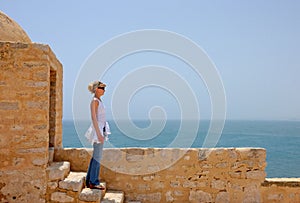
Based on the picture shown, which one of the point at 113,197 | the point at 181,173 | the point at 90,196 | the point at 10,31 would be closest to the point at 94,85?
the point at 90,196

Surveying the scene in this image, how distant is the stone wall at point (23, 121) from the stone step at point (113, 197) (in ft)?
2.86

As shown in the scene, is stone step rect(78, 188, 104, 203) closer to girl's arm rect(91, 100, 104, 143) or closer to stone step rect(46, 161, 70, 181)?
stone step rect(46, 161, 70, 181)

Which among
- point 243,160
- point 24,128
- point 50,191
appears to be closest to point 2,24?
point 24,128

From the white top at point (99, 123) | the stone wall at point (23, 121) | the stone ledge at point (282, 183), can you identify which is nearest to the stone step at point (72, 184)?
the stone wall at point (23, 121)

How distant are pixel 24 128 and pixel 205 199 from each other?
2.99 m

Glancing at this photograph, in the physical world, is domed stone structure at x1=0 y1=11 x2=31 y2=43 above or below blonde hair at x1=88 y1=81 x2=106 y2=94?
above

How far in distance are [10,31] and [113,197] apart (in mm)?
3351

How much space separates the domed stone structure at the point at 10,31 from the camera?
497 centimetres

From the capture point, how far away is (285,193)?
4855 millimetres

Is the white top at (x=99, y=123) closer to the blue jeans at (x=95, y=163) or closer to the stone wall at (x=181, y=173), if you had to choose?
the blue jeans at (x=95, y=163)

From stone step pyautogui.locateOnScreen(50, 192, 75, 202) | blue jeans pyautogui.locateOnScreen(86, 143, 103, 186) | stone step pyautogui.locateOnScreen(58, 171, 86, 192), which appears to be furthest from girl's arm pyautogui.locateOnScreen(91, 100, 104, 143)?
stone step pyautogui.locateOnScreen(50, 192, 75, 202)

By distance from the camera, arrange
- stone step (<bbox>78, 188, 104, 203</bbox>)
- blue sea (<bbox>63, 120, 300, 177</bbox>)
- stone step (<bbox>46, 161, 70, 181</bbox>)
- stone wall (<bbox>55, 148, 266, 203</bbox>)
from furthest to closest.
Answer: blue sea (<bbox>63, 120, 300, 177</bbox>)
stone wall (<bbox>55, 148, 266, 203</bbox>)
stone step (<bbox>46, 161, 70, 181</bbox>)
stone step (<bbox>78, 188, 104, 203</bbox>)

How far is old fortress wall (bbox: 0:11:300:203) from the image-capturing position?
408cm

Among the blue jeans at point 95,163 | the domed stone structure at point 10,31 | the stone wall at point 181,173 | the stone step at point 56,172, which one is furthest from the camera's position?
the domed stone structure at point 10,31
